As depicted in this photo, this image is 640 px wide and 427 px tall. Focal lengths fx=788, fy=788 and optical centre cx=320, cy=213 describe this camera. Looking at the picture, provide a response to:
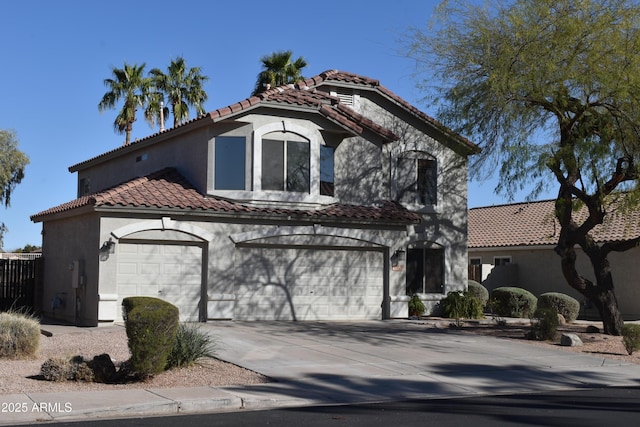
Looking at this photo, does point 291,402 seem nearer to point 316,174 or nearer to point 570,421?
point 570,421

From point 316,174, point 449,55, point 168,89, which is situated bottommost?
point 316,174

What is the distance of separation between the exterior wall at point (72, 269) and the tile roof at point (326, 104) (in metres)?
4.07

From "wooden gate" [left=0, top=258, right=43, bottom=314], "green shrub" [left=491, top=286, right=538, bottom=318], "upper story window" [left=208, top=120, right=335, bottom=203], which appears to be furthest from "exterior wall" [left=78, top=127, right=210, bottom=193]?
"green shrub" [left=491, top=286, right=538, bottom=318]

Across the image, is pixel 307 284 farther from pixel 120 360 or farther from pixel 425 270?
pixel 120 360

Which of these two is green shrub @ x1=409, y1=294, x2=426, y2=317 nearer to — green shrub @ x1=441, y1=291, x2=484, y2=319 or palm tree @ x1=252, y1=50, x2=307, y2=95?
green shrub @ x1=441, y1=291, x2=484, y2=319

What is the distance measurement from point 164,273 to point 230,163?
3588 mm

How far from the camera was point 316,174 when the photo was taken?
22672mm

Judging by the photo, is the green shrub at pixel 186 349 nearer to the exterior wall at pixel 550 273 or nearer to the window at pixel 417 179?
the window at pixel 417 179

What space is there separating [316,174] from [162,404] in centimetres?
1282

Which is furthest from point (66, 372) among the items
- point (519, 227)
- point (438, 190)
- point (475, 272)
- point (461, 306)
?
point (519, 227)

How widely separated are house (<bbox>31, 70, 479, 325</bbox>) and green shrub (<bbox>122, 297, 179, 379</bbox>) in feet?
24.9

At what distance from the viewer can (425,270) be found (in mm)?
25516

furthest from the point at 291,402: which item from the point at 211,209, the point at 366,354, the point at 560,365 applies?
the point at 211,209

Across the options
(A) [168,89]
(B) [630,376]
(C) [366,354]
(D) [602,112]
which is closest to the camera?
(B) [630,376]
